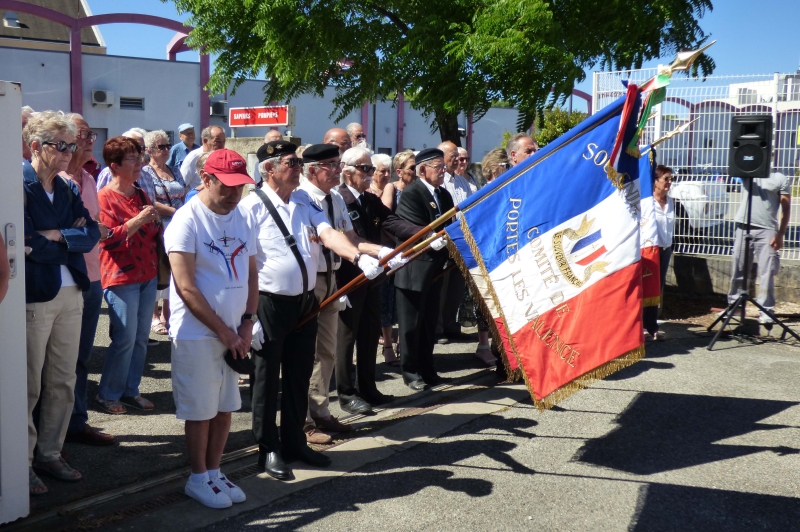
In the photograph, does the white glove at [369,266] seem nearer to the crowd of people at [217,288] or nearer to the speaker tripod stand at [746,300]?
the crowd of people at [217,288]

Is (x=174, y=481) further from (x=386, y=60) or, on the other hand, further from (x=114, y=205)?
(x=386, y=60)

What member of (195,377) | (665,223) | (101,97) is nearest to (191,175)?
(195,377)

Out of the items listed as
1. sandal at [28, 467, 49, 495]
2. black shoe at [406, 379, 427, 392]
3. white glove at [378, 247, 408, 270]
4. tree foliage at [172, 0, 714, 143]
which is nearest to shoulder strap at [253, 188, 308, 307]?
white glove at [378, 247, 408, 270]

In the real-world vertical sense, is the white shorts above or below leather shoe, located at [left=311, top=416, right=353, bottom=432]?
above

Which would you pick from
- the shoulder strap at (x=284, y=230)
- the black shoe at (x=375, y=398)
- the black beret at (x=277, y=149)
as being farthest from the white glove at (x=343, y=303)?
the black beret at (x=277, y=149)

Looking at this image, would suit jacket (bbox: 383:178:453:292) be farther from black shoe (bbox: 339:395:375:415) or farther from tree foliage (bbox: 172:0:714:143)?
tree foliage (bbox: 172:0:714:143)

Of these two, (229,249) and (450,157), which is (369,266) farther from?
(450,157)

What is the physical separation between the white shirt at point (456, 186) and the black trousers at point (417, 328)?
110cm

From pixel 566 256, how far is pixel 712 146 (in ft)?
23.2

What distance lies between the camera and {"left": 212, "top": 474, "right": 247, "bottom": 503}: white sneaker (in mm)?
4328

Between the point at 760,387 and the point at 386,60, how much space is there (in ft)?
19.4

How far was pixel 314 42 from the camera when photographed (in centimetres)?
1019

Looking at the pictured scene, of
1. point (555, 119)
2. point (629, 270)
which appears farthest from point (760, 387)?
point (555, 119)

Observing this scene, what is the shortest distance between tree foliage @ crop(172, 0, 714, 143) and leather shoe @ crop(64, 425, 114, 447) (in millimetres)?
5770
